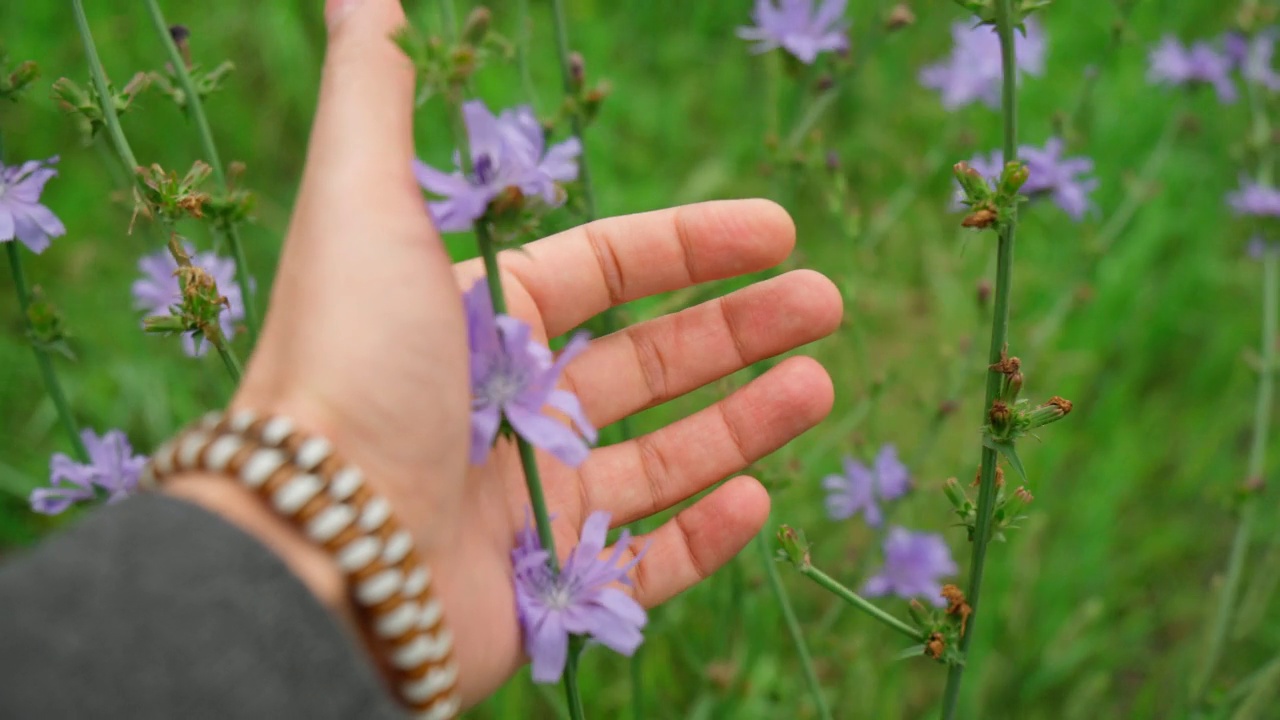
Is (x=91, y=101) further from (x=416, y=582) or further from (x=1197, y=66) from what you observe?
(x=1197, y=66)

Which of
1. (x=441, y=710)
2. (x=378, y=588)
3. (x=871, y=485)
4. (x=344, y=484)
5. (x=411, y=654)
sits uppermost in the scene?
(x=344, y=484)

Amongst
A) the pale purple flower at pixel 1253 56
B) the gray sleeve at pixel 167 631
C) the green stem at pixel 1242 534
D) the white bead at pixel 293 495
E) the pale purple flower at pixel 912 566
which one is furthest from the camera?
the pale purple flower at pixel 1253 56

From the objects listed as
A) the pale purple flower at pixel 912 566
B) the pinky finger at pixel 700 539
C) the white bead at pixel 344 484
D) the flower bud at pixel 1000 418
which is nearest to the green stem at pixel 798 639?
the pinky finger at pixel 700 539

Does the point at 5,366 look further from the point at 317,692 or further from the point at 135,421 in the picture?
the point at 317,692

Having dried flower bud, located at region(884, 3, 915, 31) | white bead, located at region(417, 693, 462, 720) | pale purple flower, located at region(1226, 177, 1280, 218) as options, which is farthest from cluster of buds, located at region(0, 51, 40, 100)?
pale purple flower, located at region(1226, 177, 1280, 218)

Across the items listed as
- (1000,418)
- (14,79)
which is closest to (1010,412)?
(1000,418)

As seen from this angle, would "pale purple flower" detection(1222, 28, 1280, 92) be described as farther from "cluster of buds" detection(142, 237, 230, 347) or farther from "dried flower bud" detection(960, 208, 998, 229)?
"cluster of buds" detection(142, 237, 230, 347)

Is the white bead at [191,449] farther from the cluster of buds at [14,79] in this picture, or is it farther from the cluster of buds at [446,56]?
the cluster of buds at [14,79]

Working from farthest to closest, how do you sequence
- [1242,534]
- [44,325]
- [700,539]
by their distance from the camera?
[1242,534] < [700,539] < [44,325]
